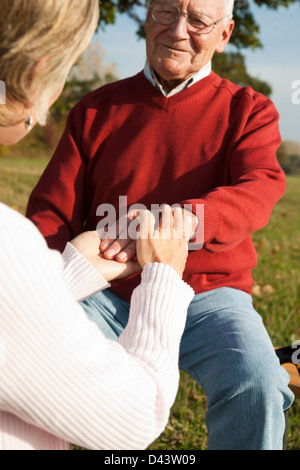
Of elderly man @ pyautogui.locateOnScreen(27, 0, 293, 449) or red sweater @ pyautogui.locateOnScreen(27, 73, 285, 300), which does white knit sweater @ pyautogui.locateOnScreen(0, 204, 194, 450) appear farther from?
red sweater @ pyautogui.locateOnScreen(27, 73, 285, 300)

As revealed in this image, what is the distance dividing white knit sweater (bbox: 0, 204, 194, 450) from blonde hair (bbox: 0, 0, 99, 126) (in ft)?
1.11

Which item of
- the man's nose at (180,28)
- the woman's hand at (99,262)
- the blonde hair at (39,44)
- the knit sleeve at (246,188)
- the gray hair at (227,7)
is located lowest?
the woman's hand at (99,262)

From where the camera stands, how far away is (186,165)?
2305mm

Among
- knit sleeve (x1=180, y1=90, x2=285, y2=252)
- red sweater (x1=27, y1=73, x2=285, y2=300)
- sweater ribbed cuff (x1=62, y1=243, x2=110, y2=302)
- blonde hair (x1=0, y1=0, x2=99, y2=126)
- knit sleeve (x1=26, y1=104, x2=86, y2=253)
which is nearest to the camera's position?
blonde hair (x1=0, y1=0, x2=99, y2=126)

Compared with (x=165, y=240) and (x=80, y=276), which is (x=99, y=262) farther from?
(x=165, y=240)

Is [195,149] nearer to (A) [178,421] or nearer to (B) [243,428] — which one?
(B) [243,428]

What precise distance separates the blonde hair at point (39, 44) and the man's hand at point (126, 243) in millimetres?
690

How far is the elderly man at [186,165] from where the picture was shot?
2.08 metres

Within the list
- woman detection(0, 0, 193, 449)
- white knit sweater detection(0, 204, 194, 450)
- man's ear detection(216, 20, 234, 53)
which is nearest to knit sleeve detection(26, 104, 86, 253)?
man's ear detection(216, 20, 234, 53)

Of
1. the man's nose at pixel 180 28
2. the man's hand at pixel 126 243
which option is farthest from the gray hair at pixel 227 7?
the man's hand at pixel 126 243

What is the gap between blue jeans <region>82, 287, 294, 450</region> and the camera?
68.9 inches

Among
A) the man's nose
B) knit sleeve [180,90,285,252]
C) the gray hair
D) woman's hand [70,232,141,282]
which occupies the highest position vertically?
the gray hair

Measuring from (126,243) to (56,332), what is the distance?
891mm

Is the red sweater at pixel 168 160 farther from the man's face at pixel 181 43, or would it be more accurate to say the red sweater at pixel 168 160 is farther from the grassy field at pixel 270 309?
the grassy field at pixel 270 309
